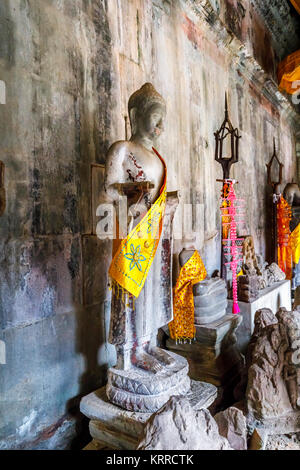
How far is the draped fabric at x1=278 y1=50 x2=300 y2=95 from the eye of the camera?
9.21 m

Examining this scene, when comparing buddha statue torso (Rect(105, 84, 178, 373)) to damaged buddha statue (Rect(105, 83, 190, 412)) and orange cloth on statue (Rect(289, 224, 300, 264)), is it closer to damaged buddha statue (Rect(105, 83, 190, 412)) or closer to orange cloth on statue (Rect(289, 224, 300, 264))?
damaged buddha statue (Rect(105, 83, 190, 412))

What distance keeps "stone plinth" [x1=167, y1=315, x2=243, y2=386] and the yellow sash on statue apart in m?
1.52

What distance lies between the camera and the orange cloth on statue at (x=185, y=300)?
12.1 feet

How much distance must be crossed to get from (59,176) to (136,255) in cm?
96

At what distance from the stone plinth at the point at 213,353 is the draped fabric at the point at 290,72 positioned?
26.7ft

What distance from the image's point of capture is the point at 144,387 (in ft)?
7.69

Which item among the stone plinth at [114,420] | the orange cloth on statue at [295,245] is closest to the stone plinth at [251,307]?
the stone plinth at [114,420]

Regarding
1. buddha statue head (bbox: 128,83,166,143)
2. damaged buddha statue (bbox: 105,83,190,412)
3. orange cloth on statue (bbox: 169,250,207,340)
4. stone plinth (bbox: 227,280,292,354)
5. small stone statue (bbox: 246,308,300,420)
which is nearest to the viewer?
damaged buddha statue (bbox: 105,83,190,412)

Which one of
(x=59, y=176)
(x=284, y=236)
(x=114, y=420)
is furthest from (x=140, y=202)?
(x=284, y=236)

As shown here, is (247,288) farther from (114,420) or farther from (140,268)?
(114,420)

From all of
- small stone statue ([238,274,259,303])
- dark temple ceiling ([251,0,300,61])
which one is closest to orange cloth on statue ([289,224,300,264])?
small stone statue ([238,274,259,303])

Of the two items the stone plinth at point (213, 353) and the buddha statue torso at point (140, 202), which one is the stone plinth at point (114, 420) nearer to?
the buddha statue torso at point (140, 202)

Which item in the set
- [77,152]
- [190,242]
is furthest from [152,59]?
[190,242]
